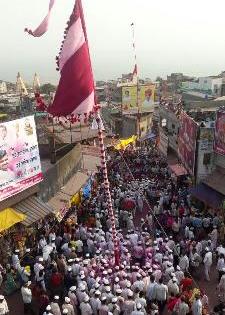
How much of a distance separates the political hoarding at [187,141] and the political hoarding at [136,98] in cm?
2425

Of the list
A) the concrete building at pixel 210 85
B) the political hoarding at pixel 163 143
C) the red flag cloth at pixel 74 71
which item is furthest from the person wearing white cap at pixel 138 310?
the concrete building at pixel 210 85

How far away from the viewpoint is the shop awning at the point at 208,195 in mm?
20922

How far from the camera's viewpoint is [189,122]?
82.0 feet

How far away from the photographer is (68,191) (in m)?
21.6

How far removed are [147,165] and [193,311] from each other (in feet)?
63.6

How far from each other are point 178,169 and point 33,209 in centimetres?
1274

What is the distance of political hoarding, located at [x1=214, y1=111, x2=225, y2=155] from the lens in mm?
21337

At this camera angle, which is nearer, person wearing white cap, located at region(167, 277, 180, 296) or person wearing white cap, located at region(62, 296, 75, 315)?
person wearing white cap, located at region(62, 296, 75, 315)

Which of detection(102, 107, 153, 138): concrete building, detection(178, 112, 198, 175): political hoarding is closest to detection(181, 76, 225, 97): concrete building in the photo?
detection(102, 107, 153, 138): concrete building

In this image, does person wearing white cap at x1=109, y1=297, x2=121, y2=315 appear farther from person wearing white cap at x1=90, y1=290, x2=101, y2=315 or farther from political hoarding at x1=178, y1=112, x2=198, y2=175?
political hoarding at x1=178, y1=112, x2=198, y2=175

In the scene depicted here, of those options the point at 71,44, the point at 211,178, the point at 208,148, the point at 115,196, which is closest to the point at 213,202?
the point at 211,178

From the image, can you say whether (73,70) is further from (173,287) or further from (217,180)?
(217,180)

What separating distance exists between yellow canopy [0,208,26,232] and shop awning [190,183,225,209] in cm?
945

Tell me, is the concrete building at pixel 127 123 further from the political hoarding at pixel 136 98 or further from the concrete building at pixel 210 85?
the concrete building at pixel 210 85
